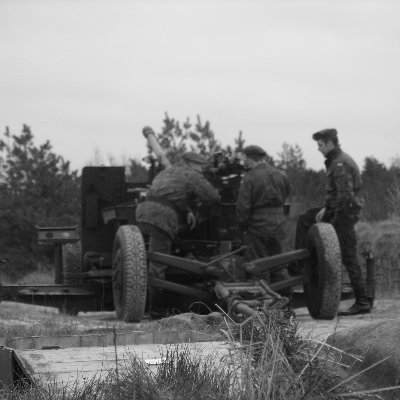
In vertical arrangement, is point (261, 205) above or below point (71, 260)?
above

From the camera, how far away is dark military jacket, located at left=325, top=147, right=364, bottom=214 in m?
11.8

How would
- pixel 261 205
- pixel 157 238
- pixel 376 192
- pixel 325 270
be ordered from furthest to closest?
pixel 376 192, pixel 261 205, pixel 157 238, pixel 325 270

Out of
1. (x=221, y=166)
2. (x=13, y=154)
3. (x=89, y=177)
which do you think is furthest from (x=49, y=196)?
(x=221, y=166)

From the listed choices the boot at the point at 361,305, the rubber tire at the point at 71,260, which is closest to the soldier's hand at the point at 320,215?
the boot at the point at 361,305

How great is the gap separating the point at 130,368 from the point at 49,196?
1896cm

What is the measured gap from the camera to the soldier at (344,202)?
11.8 m

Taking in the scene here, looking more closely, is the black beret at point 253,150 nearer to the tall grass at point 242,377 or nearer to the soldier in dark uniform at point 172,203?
the soldier in dark uniform at point 172,203

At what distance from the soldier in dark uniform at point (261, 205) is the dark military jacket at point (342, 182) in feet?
1.59

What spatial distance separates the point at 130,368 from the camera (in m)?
4.66

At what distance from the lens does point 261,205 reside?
11.8 m

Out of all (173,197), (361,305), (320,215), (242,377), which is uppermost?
(173,197)

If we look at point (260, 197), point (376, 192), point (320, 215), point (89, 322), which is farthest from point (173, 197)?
point (376, 192)

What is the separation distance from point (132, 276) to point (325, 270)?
6.45 feet

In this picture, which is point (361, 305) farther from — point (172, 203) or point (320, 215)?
point (172, 203)
